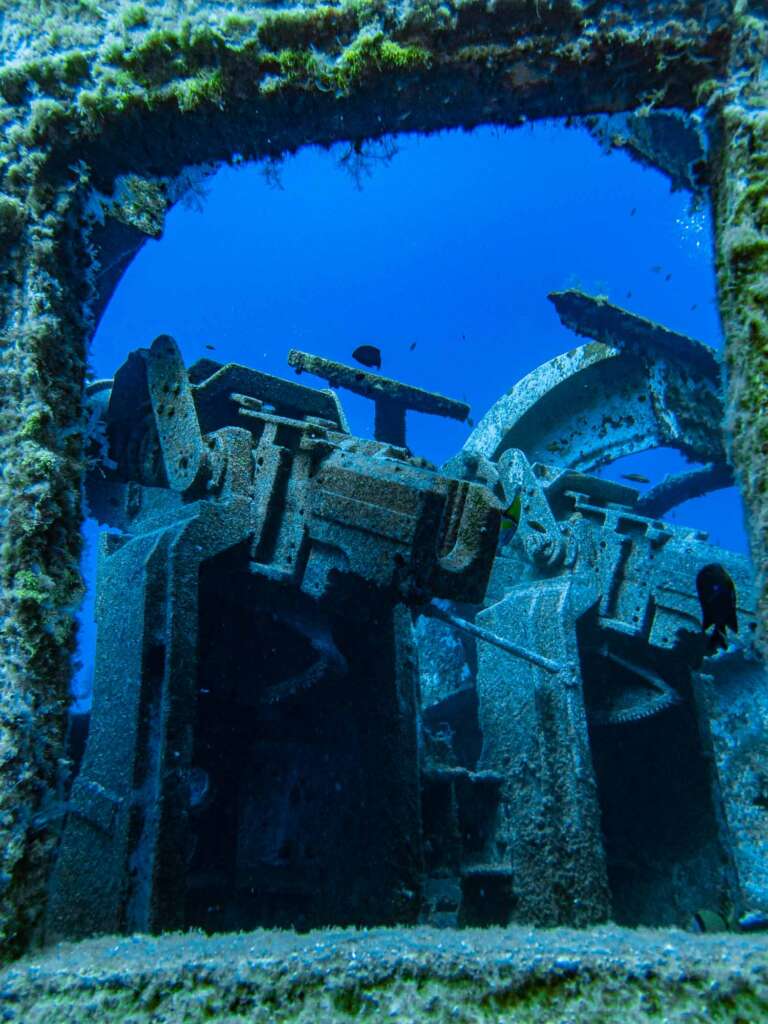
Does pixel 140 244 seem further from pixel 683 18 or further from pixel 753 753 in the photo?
pixel 753 753

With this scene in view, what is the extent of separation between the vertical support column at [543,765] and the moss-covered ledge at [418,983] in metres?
2.88

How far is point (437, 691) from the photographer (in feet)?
25.6

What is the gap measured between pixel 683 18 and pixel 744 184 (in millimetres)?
738

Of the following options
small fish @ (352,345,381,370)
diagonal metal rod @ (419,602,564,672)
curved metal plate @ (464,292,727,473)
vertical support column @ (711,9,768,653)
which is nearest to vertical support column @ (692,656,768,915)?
diagonal metal rod @ (419,602,564,672)

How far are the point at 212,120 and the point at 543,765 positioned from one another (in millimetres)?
4327

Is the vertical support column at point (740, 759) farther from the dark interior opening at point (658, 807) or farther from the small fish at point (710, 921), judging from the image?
the small fish at point (710, 921)

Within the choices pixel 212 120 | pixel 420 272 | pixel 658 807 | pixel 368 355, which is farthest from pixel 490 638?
pixel 420 272

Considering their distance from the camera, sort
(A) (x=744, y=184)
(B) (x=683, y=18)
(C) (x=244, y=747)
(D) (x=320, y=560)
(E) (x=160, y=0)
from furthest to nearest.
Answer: (C) (x=244, y=747)
(D) (x=320, y=560)
(E) (x=160, y=0)
(B) (x=683, y=18)
(A) (x=744, y=184)

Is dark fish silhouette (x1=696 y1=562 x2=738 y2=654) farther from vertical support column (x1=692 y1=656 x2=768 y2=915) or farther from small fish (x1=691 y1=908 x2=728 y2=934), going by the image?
small fish (x1=691 y1=908 x2=728 y2=934)

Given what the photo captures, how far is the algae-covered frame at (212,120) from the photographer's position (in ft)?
6.31

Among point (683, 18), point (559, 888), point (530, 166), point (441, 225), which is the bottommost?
point (559, 888)

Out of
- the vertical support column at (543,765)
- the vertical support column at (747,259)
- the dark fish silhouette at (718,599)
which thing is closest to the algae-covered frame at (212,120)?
the vertical support column at (747,259)

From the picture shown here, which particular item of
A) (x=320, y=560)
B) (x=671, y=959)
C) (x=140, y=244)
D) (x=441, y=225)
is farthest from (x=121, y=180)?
(x=441, y=225)

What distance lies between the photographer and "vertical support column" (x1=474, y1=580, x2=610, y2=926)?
158 inches
